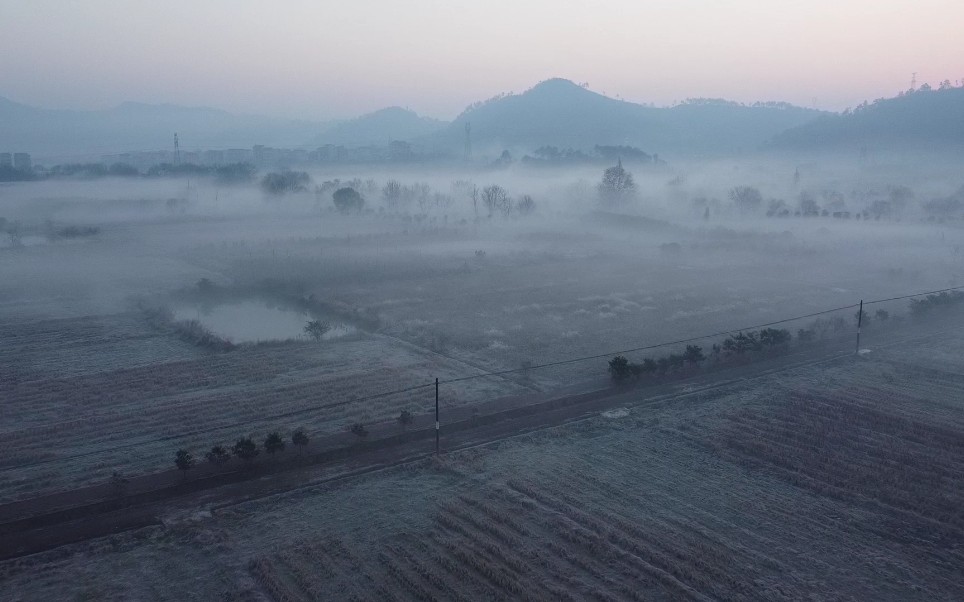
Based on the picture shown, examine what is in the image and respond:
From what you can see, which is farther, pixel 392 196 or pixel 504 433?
pixel 392 196

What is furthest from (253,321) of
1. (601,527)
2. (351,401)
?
(601,527)

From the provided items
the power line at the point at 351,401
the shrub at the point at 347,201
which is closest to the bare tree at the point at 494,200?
the shrub at the point at 347,201

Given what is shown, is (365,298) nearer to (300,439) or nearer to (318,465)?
(300,439)

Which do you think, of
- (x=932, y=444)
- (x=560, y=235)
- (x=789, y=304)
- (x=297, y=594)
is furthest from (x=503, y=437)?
(x=560, y=235)

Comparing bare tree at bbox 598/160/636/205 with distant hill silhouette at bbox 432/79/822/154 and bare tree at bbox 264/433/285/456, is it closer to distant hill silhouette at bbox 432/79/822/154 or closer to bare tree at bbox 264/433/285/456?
bare tree at bbox 264/433/285/456

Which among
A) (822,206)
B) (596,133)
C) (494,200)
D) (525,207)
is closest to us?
(525,207)
